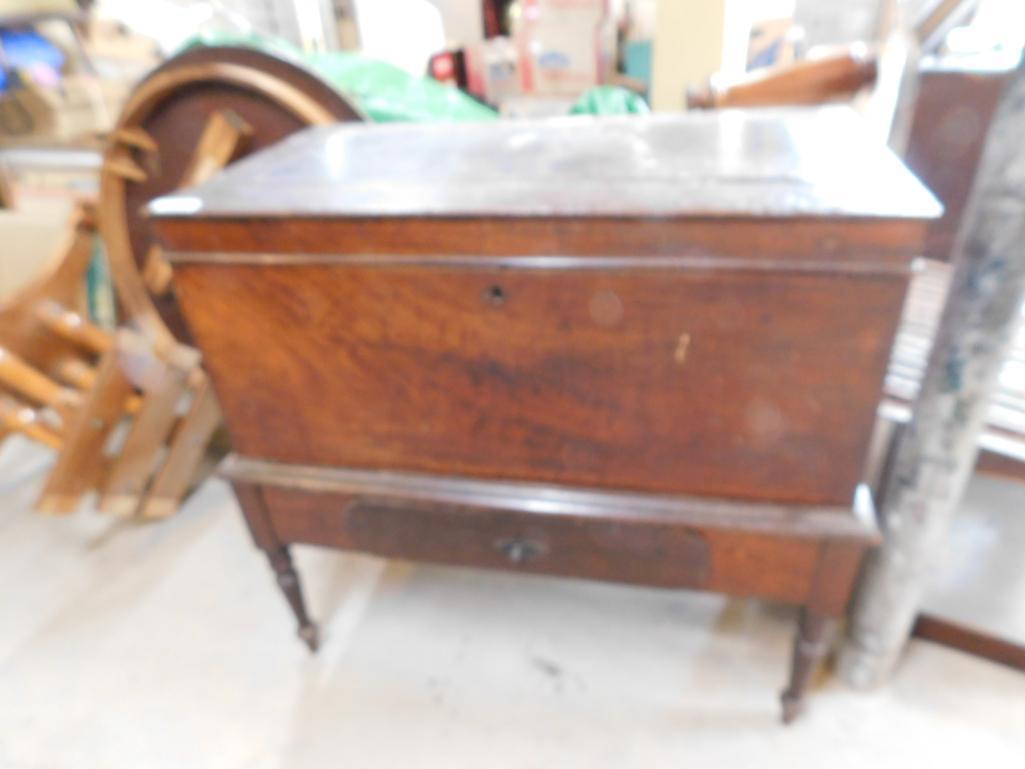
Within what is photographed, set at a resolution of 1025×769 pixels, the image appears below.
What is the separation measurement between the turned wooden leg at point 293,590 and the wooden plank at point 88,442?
2.22 ft

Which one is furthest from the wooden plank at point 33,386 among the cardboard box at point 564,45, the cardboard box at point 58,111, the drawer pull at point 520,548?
the cardboard box at point 564,45

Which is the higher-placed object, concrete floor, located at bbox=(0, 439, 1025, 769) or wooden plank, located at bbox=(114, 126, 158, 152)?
wooden plank, located at bbox=(114, 126, 158, 152)

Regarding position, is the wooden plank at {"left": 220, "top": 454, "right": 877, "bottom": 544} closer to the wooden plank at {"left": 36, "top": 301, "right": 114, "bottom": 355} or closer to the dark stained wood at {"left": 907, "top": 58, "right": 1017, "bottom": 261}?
the dark stained wood at {"left": 907, "top": 58, "right": 1017, "bottom": 261}

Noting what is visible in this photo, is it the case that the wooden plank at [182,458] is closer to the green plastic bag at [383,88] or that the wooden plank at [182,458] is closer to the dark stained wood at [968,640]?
the green plastic bag at [383,88]

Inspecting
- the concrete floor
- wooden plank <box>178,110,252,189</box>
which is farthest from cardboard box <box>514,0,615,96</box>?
the concrete floor

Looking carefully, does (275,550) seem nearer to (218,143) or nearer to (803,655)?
Answer: (803,655)

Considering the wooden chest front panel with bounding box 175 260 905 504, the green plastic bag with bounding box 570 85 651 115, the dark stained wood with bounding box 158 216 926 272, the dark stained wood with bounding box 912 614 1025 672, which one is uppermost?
the dark stained wood with bounding box 158 216 926 272

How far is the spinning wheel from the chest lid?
17.6 inches

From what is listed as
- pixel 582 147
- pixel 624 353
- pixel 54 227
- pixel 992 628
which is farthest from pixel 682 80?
pixel 54 227

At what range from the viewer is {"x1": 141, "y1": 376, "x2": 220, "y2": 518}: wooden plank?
1626mm

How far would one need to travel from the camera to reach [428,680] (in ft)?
4.03

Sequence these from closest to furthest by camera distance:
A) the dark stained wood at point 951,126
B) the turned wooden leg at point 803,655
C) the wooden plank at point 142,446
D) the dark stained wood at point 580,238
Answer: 1. the dark stained wood at point 580,238
2. the turned wooden leg at point 803,655
3. the dark stained wood at point 951,126
4. the wooden plank at point 142,446

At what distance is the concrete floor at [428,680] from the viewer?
110 cm

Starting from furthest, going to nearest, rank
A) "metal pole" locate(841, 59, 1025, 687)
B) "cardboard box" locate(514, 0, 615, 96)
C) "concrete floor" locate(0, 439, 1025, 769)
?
"cardboard box" locate(514, 0, 615, 96), "concrete floor" locate(0, 439, 1025, 769), "metal pole" locate(841, 59, 1025, 687)
